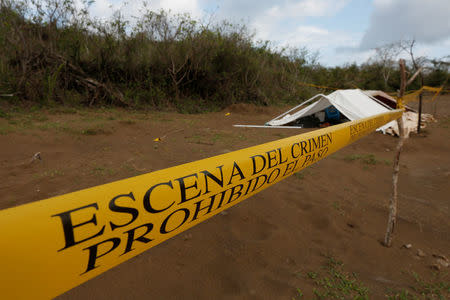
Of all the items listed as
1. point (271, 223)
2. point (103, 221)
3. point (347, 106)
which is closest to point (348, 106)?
point (347, 106)

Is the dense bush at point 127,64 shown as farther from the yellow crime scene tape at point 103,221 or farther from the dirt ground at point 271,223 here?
the yellow crime scene tape at point 103,221

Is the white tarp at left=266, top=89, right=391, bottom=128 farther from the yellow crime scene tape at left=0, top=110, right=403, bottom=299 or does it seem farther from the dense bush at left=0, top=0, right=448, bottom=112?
the yellow crime scene tape at left=0, top=110, right=403, bottom=299

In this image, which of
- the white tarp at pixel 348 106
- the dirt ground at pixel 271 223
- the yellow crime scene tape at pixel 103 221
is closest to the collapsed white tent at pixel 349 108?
the white tarp at pixel 348 106

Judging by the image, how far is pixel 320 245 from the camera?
2.22 m

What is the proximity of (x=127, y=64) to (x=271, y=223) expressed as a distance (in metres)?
10.2

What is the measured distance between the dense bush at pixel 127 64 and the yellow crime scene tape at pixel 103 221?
9.69 m

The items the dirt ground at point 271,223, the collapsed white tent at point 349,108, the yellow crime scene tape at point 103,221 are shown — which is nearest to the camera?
the yellow crime scene tape at point 103,221

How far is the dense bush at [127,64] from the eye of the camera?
27.0 ft

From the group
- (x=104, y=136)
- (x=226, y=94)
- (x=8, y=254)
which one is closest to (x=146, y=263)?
(x=8, y=254)

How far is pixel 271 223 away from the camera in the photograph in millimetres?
2484

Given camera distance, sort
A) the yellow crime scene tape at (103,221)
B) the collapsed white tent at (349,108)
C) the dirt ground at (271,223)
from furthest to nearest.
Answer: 1. the collapsed white tent at (349,108)
2. the dirt ground at (271,223)
3. the yellow crime scene tape at (103,221)

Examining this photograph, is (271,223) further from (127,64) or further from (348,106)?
(127,64)

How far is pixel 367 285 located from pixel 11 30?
11190 mm

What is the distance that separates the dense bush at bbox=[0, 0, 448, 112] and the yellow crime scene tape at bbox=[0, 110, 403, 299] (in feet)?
31.8
